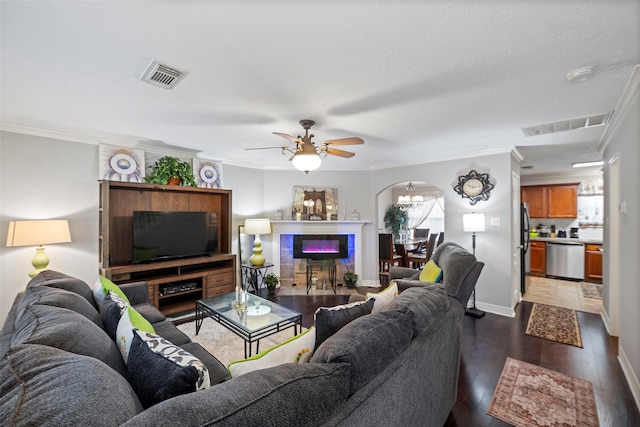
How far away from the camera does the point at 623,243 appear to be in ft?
8.31

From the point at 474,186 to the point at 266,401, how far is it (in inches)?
171

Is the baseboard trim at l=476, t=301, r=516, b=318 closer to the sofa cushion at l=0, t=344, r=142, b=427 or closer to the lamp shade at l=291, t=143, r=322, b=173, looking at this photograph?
the lamp shade at l=291, t=143, r=322, b=173

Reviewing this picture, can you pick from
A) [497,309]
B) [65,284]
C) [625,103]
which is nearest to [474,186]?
[497,309]

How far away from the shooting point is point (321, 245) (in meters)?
5.67

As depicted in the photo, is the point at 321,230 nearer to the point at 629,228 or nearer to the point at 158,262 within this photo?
the point at 158,262

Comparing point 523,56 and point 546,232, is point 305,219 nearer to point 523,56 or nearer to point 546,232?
point 523,56

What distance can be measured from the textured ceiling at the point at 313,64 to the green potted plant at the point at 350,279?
309cm

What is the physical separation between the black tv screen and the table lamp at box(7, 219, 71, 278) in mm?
735

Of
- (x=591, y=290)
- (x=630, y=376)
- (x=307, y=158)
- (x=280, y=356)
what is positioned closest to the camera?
(x=280, y=356)

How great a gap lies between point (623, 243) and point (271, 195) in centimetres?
490

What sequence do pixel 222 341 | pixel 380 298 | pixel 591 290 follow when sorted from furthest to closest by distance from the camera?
pixel 591 290 → pixel 222 341 → pixel 380 298

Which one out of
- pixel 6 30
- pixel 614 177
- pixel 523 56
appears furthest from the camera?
pixel 614 177

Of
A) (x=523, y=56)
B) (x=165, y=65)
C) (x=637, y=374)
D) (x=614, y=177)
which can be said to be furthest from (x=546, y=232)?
(x=165, y=65)

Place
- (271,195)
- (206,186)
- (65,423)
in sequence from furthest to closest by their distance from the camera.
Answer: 1. (271,195)
2. (206,186)
3. (65,423)
